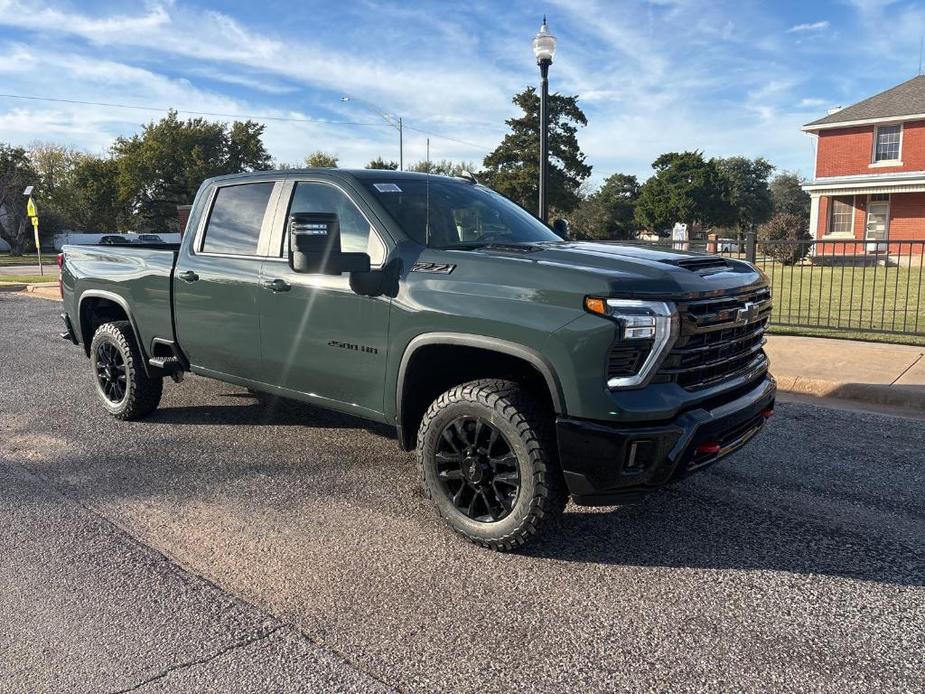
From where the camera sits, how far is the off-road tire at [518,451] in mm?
3344

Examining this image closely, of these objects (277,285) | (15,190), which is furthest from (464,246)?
(15,190)

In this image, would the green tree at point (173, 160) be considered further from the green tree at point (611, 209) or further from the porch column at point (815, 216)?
the porch column at point (815, 216)

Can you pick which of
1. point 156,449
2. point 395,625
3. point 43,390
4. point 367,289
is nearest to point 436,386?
point 367,289

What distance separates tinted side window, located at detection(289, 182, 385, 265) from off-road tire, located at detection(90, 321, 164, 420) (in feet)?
7.07

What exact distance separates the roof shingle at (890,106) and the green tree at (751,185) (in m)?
45.1

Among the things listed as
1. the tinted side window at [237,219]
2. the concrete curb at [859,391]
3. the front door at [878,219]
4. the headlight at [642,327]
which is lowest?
the concrete curb at [859,391]

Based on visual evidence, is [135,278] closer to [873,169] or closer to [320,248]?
[320,248]

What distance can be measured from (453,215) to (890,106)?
36050mm

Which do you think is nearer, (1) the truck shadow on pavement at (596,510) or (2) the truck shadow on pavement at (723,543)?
(2) the truck shadow on pavement at (723,543)

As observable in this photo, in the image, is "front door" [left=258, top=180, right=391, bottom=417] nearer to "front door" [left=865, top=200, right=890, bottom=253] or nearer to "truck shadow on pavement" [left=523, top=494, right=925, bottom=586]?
"truck shadow on pavement" [left=523, top=494, right=925, bottom=586]

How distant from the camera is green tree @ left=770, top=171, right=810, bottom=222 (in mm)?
85812

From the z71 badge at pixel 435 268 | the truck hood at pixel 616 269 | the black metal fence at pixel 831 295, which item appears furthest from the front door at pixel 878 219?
the z71 badge at pixel 435 268

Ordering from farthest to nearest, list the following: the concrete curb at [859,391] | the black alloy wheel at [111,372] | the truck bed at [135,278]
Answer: the concrete curb at [859,391] → the black alloy wheel at [111,372] → the truck bed at [135,278]

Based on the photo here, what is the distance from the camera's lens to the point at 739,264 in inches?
156
